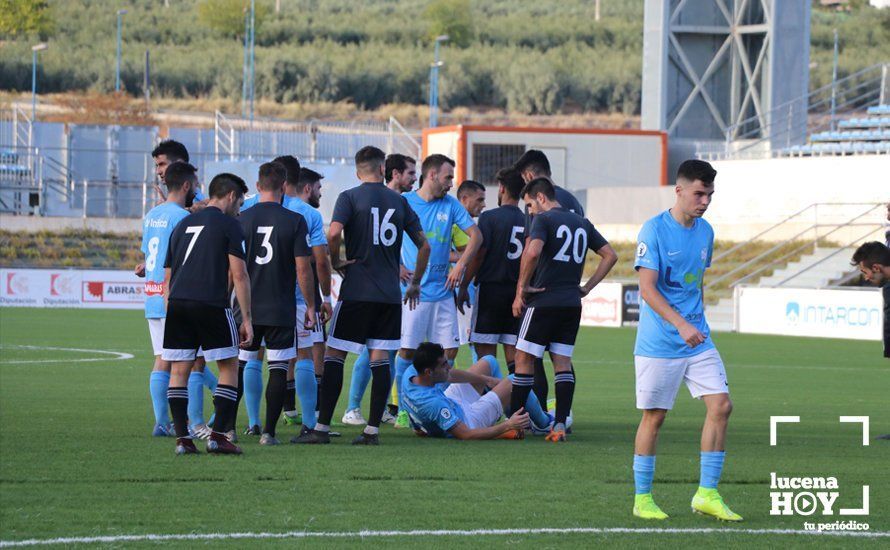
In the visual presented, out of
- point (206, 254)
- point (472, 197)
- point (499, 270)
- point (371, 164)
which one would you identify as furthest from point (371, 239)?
point (472, 197)

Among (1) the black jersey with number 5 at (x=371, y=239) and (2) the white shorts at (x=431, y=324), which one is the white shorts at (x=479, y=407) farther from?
(1) the black jersey with number 5 at (x=371, y=239)

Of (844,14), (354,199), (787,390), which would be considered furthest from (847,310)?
(844,14)

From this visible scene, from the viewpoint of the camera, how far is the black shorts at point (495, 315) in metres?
11.8

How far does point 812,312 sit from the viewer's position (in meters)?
28.5

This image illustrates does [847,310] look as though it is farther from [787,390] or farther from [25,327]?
[25,327]

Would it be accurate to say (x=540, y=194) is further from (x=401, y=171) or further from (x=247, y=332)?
(x=247, y=332)

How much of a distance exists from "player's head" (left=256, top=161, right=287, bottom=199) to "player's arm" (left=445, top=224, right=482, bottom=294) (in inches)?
66.4

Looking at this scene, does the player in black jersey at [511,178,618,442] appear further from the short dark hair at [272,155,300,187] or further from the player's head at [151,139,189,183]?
the player's head at [151,139,189,183]

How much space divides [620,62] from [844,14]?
138 feet

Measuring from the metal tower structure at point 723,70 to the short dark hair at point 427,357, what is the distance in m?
35.4

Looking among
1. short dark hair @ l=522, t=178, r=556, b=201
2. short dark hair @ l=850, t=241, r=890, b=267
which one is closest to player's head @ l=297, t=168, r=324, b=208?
short dark hair @ l=522, t=178, r=556, b=201

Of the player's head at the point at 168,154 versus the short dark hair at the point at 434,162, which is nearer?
the player's head at the point at 168,154

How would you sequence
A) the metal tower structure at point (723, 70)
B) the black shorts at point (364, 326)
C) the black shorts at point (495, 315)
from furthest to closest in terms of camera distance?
1. the metal tower structure at point (723, 70)
2. the black shorts at point (495, 315)
3. the black shorts at point (364, 326)

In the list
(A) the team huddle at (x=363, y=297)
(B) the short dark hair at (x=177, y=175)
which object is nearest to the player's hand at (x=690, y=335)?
(A) the team huddle at (x=363, y=297)
